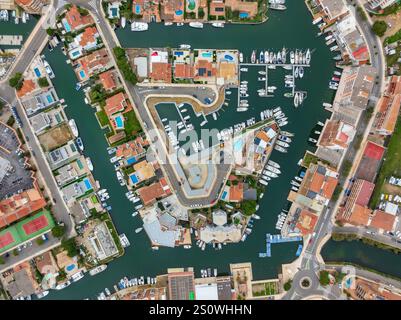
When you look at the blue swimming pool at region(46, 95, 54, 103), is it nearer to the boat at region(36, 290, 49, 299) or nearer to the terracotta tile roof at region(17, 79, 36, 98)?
the terracotta tile roof at region(17, 79, 36, 98)

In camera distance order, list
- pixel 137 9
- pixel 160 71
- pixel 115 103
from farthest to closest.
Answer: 1. pixel 137 9
2. pixel 160 71
3. pixel 115 103

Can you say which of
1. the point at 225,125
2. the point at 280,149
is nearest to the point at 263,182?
the point at 280,149

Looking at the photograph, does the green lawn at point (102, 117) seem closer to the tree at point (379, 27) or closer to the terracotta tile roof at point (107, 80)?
the terracotta tile roof at point (107, 80)

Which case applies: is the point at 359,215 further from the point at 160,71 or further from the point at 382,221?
the point at 160,71

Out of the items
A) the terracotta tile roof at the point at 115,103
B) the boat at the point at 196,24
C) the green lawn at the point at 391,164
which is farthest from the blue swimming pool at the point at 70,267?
the green lawn at the point at 391,164

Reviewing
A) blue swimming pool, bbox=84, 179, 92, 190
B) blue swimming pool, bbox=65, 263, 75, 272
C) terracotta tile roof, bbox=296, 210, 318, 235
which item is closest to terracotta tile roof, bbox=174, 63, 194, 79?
blue swimming pool, bbox=84, 179, 92, 190
